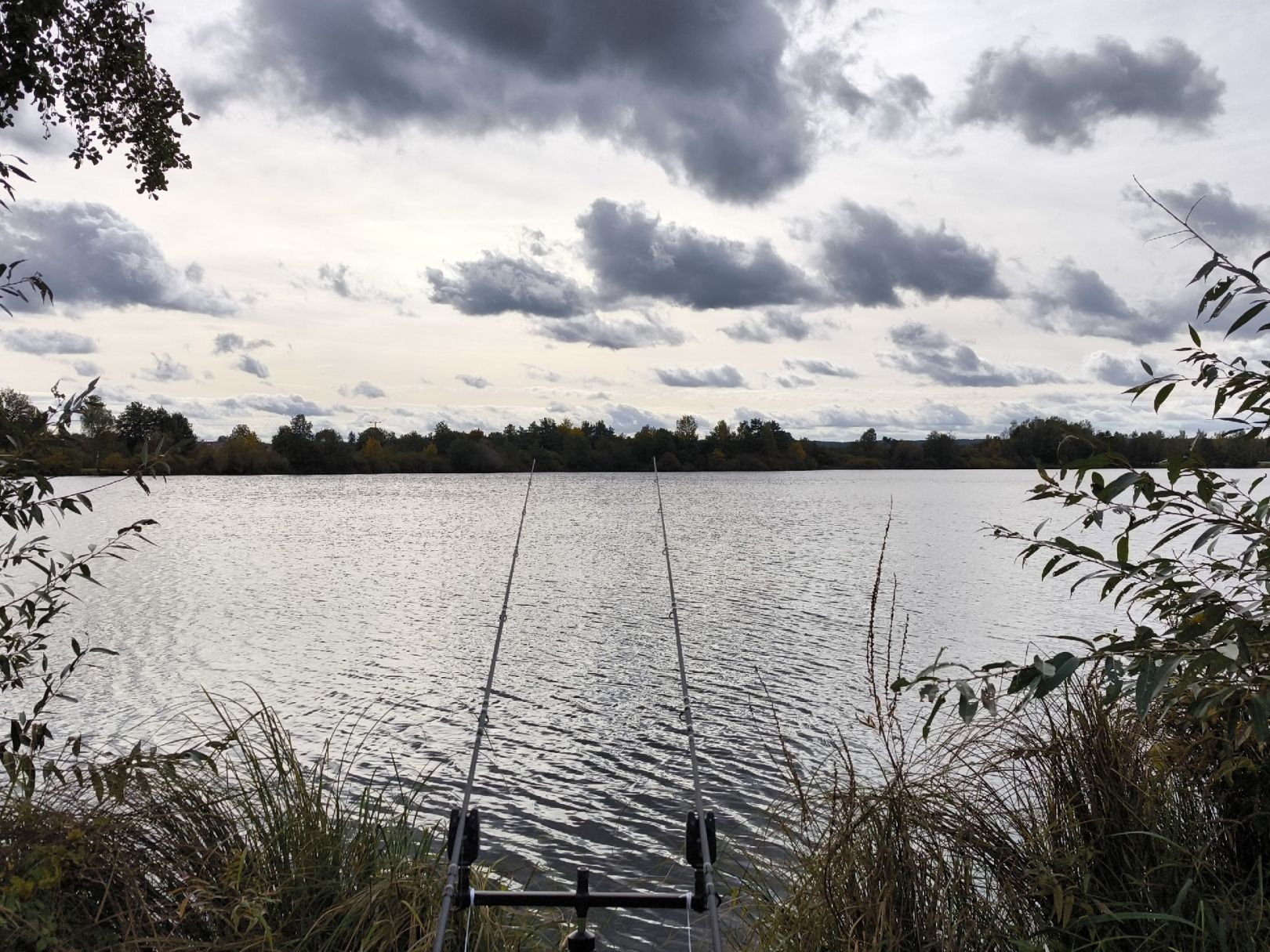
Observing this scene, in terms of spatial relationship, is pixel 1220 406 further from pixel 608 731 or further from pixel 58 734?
pixel 58 734

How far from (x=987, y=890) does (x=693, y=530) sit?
39332mm

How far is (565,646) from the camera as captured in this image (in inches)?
712

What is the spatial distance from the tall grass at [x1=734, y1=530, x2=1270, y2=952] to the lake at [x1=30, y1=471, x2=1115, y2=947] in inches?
70.0

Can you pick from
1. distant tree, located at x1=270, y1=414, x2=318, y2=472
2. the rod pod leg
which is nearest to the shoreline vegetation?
the rod pod leg

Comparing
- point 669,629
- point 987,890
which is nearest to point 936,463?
point 669,629

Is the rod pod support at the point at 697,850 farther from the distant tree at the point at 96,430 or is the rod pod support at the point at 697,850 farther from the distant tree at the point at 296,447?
the distant tree at the point at 296,447

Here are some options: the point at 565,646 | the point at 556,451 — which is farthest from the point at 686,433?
the point at 565,646

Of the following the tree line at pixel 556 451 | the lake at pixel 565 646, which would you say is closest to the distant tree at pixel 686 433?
the tree line at pixel 556 451

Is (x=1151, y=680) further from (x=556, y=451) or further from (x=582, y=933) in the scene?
(x=556, y=451)

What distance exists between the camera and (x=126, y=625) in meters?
20.4

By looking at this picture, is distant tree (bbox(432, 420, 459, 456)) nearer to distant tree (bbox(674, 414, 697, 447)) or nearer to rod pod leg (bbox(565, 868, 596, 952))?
distant tree (bbox(674, 414, 697, 447))

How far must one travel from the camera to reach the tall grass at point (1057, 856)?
4.13 meters

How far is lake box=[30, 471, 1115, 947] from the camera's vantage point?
10375 millimetres

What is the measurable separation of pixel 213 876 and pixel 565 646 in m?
13.6
